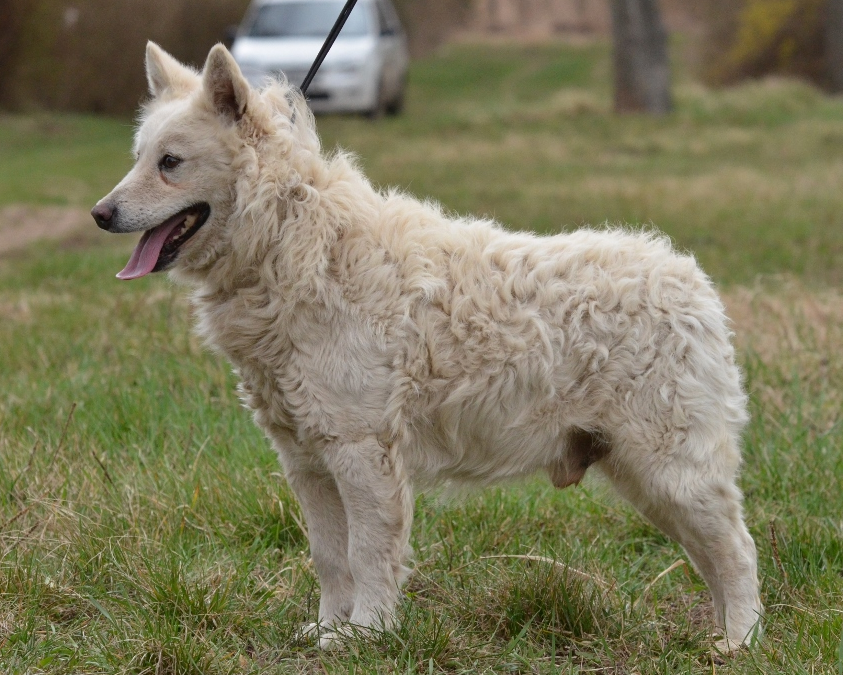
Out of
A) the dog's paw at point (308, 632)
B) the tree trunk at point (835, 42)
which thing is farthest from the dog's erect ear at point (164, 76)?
the tree trunk at point (835, 42)

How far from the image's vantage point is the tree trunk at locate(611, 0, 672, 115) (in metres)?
19.5

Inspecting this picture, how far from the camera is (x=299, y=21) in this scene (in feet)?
60.0

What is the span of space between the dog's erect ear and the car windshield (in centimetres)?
1466

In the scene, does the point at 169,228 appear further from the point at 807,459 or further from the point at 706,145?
the point at 706,145

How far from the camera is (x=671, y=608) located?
150 inches

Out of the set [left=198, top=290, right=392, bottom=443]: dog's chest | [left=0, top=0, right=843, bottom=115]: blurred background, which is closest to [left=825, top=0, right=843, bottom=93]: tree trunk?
[left=0, top=0, right=843, bottom=115]: blurred background

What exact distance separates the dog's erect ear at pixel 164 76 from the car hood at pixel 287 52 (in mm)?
13072

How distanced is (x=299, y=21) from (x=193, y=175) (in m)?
15.9

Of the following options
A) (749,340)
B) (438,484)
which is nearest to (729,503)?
(438,484)

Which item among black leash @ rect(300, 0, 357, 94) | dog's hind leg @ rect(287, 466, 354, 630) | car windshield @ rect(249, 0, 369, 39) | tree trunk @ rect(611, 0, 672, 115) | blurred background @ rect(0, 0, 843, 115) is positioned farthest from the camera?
blurred background @ rect(0, 0, 843, 115)

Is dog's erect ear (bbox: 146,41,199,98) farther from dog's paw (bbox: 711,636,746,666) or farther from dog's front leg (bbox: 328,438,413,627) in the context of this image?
dog's paw (bbox: 711,636,746,666)

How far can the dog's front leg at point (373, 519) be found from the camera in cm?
325

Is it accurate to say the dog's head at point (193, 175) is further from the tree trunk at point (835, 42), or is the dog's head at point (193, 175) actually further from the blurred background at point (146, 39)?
the tree trunk at point (835, 42)

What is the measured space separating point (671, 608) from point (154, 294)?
14.9 feet
